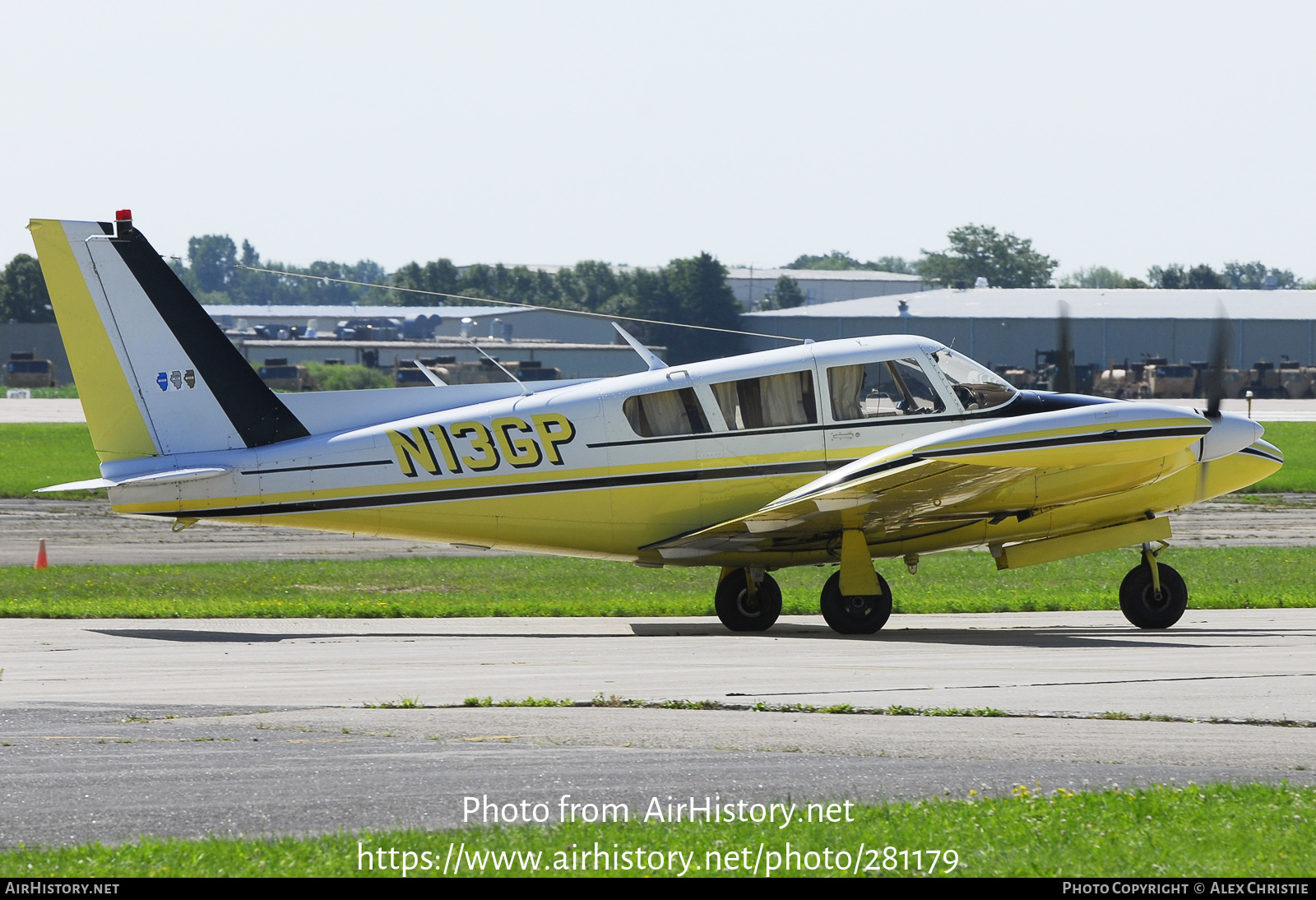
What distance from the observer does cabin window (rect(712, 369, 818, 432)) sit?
14.9 meters

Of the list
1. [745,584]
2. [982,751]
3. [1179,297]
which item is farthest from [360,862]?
[1179,297]

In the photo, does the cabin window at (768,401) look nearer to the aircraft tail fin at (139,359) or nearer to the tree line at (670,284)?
the aircraft tail fin at (139,359)

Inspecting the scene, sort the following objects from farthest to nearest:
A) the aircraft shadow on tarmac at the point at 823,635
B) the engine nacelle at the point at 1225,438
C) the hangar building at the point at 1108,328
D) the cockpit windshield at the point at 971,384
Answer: the hangar building at the point at 1108,328, the cockpit windshield at the point at 971,384, the engine nacelle at the point at 1225,438, the aircraft shadow on tarmac at the point at 823,635

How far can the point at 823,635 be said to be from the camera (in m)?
15.0

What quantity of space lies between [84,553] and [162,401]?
12.7m

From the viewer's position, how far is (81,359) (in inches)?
583

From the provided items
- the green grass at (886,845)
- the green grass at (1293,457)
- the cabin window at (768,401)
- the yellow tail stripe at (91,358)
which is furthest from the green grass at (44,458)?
the green grass at (1293,457)

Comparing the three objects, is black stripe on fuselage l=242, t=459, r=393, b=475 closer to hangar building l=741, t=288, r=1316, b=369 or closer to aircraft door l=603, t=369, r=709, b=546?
aircraft door l=603, t=369, r=709, b=546

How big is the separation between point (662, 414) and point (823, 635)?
2.89m

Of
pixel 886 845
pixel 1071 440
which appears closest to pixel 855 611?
pixel 1071 440

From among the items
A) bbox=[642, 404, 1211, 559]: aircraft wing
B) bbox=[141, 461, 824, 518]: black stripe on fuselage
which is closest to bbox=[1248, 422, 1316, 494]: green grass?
bbox=[642, 404, 1211, 559]: aircraft wing

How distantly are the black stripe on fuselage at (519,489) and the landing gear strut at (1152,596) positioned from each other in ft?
12.3

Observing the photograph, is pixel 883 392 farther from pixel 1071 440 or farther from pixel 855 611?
pixel 1071 440

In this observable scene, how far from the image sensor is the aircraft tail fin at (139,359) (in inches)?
579
